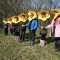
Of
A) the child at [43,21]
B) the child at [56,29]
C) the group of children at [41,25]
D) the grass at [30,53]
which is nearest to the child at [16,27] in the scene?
the group of children at [41,25]

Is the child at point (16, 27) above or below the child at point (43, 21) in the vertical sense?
below

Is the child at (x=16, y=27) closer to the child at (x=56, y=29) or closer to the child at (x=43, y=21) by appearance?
the child at (x=43, y=21)

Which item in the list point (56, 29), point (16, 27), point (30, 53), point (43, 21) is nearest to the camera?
point (56, 29)

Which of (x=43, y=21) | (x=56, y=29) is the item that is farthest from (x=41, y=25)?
(x=56, y=29)

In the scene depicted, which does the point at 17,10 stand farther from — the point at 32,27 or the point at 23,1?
the point at 32,27

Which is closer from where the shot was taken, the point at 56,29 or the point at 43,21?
the point at 56,29

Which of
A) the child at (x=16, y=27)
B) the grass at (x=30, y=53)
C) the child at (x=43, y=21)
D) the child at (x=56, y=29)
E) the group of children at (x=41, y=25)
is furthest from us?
the child at (x=16, y=27)

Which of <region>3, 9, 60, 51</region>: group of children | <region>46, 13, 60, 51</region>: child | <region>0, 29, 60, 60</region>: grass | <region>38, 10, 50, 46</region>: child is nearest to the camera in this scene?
<region>0, 29, 60, 60</region>: grass

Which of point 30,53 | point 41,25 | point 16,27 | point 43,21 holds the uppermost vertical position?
point 43,21

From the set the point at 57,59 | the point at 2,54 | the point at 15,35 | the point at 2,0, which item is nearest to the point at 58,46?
the point at 57,59

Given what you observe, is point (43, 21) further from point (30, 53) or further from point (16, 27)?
point (16, 27)

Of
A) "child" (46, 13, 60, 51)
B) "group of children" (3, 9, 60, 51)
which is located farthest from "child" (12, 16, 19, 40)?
"child" (46, 13, 60, 51)

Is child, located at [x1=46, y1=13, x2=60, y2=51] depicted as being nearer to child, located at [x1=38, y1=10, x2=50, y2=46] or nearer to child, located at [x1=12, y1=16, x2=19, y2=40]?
child, located at [x1=38, y1=10, x2=50, y2=46]

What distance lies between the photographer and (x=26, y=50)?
41.2 ft
